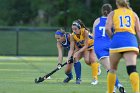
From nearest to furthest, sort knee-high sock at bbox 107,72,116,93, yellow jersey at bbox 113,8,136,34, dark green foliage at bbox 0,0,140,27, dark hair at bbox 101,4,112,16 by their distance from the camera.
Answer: yellow jersey at bbox 113,8,136,34 < knee-high sock at bbox 107,72,116,93 < dark hair at bbox 101,4,112,16 < dark green foliage at bbox 0,0,140,27

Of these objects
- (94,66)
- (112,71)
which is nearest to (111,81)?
(112,71)

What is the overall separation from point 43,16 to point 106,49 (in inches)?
2032

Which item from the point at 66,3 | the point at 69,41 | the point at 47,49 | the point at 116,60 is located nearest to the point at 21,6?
the point at 66,3

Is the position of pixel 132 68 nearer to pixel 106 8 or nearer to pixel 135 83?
pixel 135 83

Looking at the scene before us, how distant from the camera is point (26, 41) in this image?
45844mm

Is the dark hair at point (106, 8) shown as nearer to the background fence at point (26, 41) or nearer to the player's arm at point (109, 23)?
the player's arm at point (109, 23)

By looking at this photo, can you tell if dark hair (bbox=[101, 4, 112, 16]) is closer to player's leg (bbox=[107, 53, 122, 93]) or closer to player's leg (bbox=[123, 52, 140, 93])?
player's leg (bbox=[107, 53, 122, 93])

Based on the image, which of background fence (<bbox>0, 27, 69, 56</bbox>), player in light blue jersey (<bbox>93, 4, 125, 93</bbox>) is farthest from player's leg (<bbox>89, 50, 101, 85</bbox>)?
background fence (<bbox>0, 27, 69, 56</bbox>)

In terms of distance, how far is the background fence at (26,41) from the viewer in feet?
142

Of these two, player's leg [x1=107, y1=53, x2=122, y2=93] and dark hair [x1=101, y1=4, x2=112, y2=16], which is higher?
dark hair [x1=101, y1=4, x2=112, y2=16]

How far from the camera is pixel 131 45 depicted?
477 inches

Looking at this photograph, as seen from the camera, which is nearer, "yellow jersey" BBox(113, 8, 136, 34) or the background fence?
"yellow jersey" BBox(113, 8, 136, 34)

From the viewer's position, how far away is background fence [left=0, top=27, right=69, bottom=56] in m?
43.2

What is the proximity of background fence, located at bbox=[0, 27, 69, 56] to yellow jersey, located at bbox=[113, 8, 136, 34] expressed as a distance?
30548 millimetres
